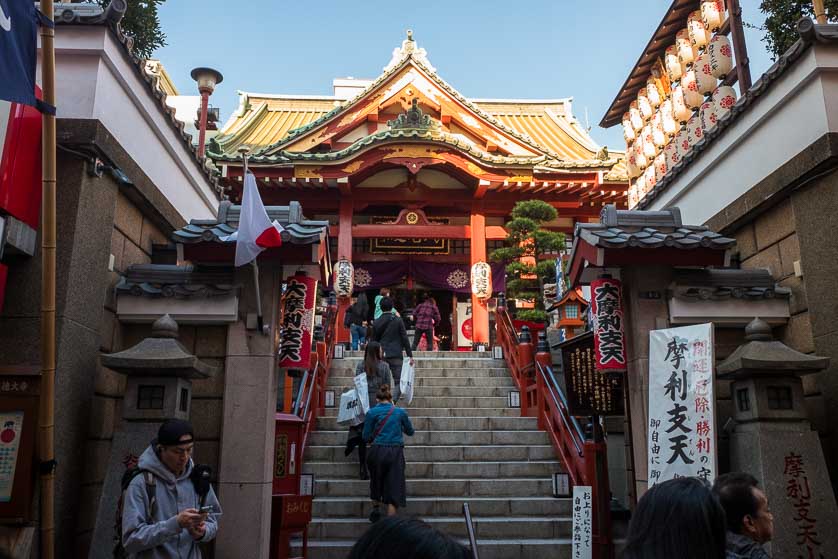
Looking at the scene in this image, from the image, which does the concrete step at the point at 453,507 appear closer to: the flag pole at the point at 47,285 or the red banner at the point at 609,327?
the red banner at the point at 609,327

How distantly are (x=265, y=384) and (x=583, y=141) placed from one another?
17627mm

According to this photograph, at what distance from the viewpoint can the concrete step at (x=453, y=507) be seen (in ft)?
24.5

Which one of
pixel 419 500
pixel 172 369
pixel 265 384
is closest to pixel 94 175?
pixel 172 369

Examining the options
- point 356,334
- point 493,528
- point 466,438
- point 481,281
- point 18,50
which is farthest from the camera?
point 481,281

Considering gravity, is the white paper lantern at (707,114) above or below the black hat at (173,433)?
above

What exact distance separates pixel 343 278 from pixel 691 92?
9.07 metres

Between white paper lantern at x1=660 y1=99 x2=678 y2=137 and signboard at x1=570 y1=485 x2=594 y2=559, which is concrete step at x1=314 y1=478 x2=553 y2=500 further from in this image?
white paper lantern at x1=660 y1=99 x2=678 y2=137

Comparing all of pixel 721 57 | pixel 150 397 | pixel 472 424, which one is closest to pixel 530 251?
pixel 721 57

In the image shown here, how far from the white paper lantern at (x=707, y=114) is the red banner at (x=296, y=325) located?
8050mm

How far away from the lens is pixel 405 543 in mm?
1509

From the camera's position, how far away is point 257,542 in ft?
18.2

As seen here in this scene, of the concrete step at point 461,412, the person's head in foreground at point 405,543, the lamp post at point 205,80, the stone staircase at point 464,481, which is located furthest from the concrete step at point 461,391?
the person's head in foreground at point 405,543

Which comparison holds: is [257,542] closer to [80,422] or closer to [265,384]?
[265,384]

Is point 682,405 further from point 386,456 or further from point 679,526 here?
point 679,526
